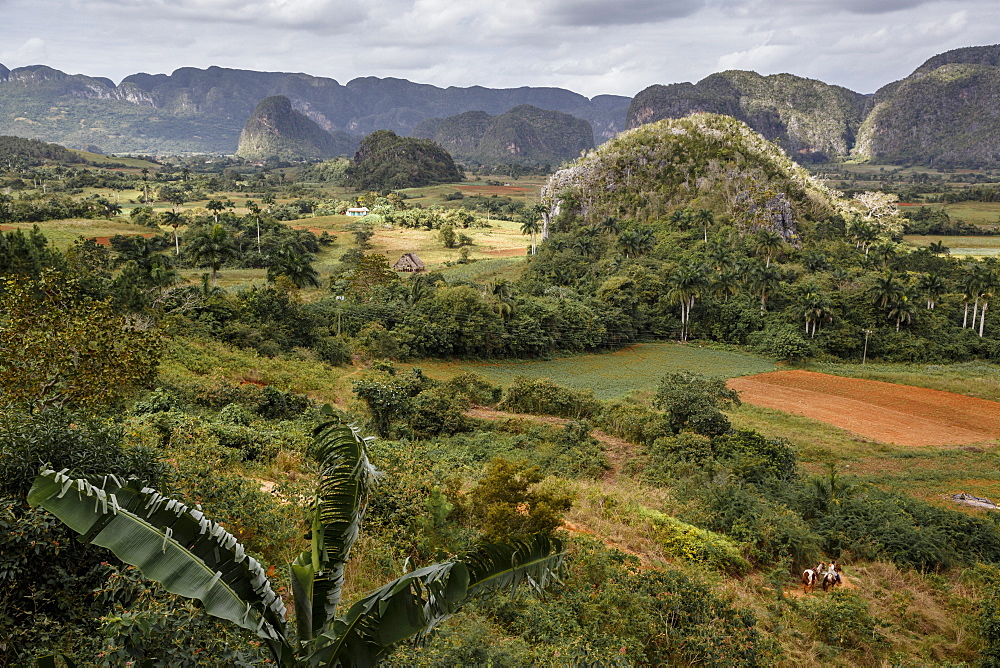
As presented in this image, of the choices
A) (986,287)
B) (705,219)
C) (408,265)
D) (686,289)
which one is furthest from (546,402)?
(705,219)

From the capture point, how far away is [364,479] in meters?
4.23

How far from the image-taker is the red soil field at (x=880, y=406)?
25.6 metres

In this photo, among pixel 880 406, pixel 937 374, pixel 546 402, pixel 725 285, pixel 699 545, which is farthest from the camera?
pixel 725 285

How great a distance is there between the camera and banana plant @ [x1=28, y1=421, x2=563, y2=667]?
3.68 m

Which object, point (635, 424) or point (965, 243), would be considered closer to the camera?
point (635, 424)

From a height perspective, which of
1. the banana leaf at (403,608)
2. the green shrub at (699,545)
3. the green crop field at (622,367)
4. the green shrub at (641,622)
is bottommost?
the green crop field at (622,367)

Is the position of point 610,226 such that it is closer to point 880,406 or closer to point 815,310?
point 815,310

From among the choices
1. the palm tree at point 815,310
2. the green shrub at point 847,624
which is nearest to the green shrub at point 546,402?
the green shrub at point 847,624

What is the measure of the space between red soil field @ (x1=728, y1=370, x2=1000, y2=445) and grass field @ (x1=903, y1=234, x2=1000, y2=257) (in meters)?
40.0

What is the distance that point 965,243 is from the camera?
6912 centimetres

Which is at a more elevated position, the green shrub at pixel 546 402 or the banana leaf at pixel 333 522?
the banana leaf at pixel 333 522

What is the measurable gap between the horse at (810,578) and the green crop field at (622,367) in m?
17.7

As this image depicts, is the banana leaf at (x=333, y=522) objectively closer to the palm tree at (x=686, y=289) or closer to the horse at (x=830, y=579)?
the horse at (x=830, y=579)

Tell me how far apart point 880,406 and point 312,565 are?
31.7 metres
